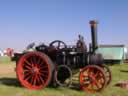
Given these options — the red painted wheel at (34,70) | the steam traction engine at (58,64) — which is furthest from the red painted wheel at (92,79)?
the red painted wheel at (34,70)

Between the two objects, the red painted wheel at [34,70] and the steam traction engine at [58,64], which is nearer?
the steam traction engine at [58,64]

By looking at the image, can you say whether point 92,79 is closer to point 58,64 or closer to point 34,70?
point 58,64

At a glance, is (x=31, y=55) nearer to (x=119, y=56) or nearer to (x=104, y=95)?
(x=104, y=95)

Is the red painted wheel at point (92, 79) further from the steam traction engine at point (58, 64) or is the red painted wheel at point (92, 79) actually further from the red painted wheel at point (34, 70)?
the red painted wheel at point (34, 70)

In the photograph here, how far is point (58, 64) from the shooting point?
11.6 metres

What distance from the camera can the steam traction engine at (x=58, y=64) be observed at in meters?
10.9

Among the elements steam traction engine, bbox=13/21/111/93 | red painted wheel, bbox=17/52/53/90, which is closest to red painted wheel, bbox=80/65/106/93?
steam traction engine, bbox=13/21/111/93

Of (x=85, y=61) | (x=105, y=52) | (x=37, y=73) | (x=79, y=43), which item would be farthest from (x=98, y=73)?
(x=105, y=52)

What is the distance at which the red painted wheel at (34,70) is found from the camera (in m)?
11.3

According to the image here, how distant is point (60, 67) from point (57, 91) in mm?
871

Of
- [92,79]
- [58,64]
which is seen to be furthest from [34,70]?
[92,79]

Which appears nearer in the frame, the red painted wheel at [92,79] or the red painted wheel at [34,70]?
the red painted wheel at [92,79]

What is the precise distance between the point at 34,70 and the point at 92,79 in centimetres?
212

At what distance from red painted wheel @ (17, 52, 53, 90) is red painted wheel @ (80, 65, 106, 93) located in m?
1.21
